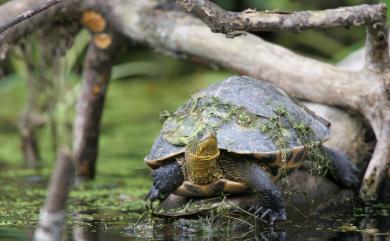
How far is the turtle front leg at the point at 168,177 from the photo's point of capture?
3549 millimetres

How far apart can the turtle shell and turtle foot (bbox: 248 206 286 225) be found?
0.26m

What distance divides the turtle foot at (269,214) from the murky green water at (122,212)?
4 cm

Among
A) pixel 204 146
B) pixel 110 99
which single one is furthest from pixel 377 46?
pixel 110 99

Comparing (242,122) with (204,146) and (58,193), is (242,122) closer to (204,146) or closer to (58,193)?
(204,146)

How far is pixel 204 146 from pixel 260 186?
31 cm

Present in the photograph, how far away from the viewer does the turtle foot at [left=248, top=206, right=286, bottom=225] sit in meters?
3.45

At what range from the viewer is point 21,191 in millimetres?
4719

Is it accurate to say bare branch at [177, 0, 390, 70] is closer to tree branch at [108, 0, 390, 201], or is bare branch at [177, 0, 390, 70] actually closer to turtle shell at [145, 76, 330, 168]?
tree branch at [108, 0, 390, 201]

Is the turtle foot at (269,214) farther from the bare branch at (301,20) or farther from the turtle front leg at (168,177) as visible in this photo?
the bare branch at (301,20)

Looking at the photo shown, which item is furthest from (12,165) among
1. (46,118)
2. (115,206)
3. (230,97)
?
(230,97)

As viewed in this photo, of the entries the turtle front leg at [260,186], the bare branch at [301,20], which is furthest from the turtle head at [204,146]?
the bare branch at [301,20]

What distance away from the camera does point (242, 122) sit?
11.5ft

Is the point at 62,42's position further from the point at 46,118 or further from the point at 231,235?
the point at 231,235

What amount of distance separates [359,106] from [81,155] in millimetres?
1952
